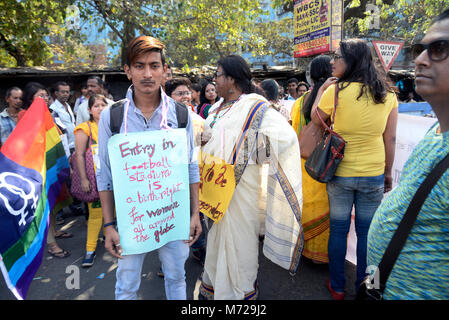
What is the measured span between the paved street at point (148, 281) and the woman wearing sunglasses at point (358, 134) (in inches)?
15.7

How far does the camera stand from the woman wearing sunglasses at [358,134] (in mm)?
2176

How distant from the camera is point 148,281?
2883 millimetres

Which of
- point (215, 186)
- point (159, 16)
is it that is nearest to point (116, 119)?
point (215, 186)

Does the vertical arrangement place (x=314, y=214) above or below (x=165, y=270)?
below

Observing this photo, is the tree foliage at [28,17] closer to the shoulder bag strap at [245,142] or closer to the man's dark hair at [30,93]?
the man's dark hair at [30,93]

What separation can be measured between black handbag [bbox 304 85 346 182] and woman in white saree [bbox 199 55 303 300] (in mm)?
220

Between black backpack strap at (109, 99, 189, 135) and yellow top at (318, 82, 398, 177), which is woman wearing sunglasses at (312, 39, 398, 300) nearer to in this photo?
yellow top at (318, 82, 398, 177)

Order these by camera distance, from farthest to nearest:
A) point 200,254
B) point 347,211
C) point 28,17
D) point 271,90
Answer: point 28,17 < point 271,90 < point 200,254 < point 347,211

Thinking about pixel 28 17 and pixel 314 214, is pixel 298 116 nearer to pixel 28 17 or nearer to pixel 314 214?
pixel 314 214

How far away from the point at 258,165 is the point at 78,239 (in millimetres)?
2841

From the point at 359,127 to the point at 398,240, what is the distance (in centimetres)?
134

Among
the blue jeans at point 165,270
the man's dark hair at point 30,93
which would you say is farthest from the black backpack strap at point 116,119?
the man's dark hair at point 30,93

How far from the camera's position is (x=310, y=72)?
9.14 feet
